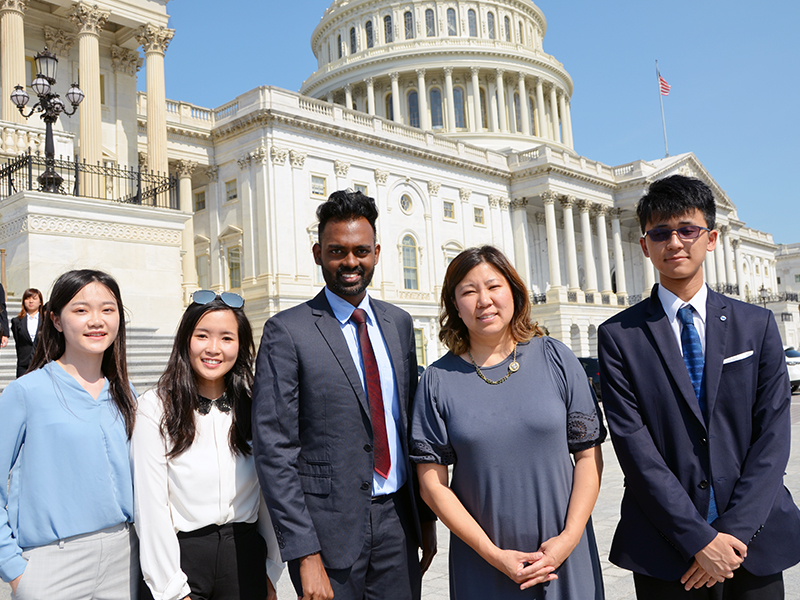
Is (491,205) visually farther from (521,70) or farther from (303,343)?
(303,343)

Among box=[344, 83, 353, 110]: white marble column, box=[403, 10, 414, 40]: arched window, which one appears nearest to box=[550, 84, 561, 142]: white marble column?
box=[403, 10, 414, 40]: arched window

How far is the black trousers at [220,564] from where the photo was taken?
315cm

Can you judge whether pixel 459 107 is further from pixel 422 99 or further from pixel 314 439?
pixel 314 439

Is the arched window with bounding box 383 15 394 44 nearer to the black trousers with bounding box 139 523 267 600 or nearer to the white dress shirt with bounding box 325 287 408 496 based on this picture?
the white dress shirt with bounding box 325 287 408 496

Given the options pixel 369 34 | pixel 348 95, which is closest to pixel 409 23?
pixel 369 34

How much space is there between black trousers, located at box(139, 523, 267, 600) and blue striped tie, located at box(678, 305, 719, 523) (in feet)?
7.28

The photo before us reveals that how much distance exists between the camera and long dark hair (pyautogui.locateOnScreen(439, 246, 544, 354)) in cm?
339

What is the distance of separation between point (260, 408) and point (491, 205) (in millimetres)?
45389

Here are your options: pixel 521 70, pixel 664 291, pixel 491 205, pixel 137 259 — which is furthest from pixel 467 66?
pixel 664 291

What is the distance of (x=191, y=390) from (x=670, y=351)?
2.27m

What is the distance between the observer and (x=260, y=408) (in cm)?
315

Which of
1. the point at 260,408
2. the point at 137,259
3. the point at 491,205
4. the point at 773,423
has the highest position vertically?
the point at 491,205

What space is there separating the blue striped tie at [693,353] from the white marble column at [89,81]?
23.1 meters

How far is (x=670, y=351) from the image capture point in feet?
10.6
